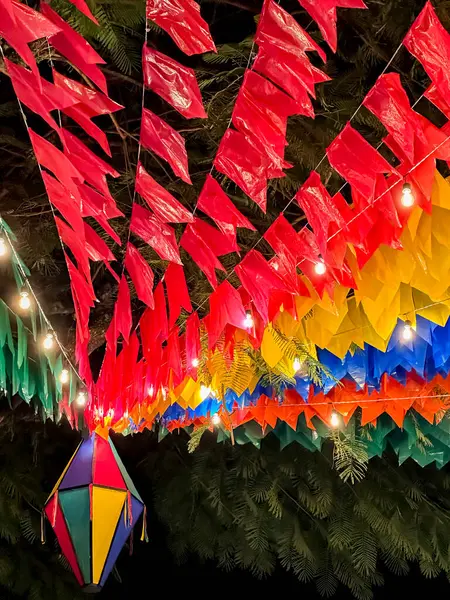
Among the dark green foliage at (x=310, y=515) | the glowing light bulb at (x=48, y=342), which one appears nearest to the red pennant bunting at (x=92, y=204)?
the glowing light bulb at (x=48, y=342)

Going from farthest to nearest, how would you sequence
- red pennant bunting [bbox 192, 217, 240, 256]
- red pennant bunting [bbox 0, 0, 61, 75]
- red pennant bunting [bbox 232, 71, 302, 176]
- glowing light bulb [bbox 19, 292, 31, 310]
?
glowing light bulb [bbox 19, 292, 31, 310] < red pennant bunting [bbox 192, 217, 240, 256] < red pennant bunting [bbox 232, 71, 302, 176] < red pennant bunting [bbox 0, 0, 61, 75]

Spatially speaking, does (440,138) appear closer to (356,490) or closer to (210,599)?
(356,490)

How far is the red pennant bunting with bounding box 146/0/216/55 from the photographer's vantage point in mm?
811

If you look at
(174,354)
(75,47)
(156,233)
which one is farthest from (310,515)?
(75,47)

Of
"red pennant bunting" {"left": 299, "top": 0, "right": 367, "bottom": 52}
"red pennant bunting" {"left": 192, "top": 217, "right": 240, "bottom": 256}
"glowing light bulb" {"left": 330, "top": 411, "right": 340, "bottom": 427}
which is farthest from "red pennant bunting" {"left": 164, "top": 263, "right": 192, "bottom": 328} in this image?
"glowing light bulb" {"left": 330, "top": 411, "right": 340, "bottom": 427}

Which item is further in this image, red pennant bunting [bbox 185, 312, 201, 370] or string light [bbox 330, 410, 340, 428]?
string light [bbox 330, 410, 340, 428]

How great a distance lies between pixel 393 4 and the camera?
1331 mm

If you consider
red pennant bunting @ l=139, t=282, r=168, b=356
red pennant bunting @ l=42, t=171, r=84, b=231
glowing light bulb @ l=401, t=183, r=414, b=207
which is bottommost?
red pennant bunting @ l=139, t=282, r=168, b=356

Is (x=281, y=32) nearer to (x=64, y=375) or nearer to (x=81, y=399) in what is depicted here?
(x=64, y=375)

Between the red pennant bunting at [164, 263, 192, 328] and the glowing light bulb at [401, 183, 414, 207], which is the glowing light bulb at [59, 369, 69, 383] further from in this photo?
the glowing light bulb at [401, 183, 414, 207]

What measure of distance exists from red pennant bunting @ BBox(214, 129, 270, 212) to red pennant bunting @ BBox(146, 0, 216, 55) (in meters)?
0.25

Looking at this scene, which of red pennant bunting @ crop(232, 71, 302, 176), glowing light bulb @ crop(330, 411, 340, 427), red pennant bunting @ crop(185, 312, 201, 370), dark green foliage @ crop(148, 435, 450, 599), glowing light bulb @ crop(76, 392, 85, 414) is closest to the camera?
red pennant bunting @ crop(232, 71, 302, 176)

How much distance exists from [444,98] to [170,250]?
555 millimetres

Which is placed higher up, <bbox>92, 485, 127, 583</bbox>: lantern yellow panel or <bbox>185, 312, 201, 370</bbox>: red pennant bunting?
<bbox>185, 312, 201, 370</bbox>: red pennant bunting
